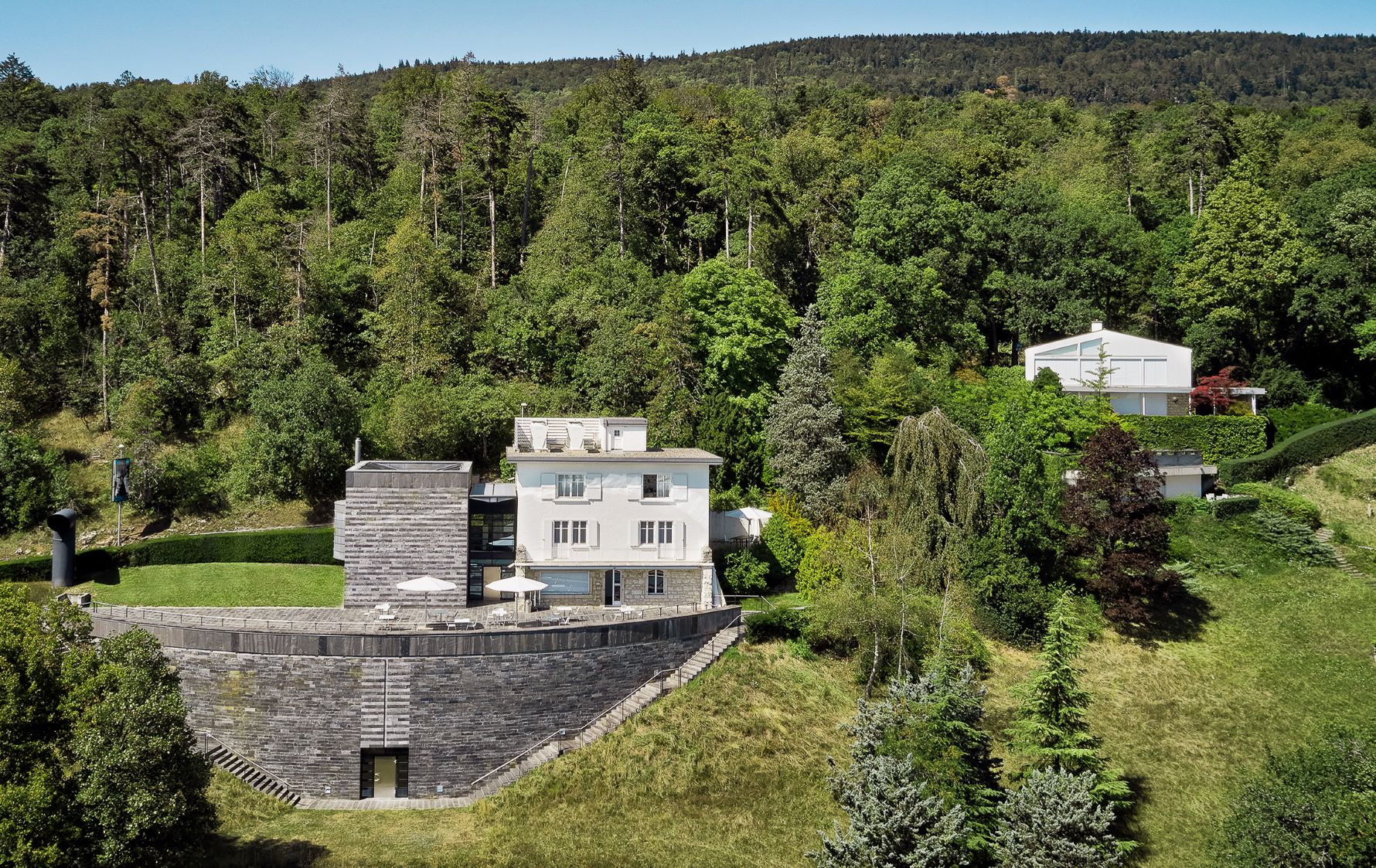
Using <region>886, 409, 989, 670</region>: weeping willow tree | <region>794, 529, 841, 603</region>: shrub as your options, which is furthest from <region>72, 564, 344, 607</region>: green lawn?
<region>886, 409, 989, 670</region>: weeping willow tree

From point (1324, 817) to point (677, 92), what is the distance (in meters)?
72.1

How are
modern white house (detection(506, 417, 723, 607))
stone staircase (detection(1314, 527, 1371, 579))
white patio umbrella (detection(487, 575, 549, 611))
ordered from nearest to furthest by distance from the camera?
1. white patio umbrella (detection(487, 575, 549, 611))
2. modern white house (detection(506, 417, 723, 607))
3. stone staircase (detection(1314, 527, 1371, 579))

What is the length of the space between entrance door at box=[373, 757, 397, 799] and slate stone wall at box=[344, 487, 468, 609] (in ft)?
22.2

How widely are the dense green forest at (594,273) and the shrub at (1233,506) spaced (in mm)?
6994

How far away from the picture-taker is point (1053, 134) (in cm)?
8844

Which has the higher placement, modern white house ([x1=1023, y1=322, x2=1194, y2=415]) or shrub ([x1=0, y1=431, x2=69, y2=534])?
modern white house ([x1=1023, y1=322, x2=1194, y2=415])

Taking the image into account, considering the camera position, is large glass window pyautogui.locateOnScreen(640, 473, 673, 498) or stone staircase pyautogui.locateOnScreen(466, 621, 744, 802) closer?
stone staircase pyautogui.locateOnScreen(466, 621, 744, 802)

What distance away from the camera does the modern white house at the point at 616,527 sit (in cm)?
3959

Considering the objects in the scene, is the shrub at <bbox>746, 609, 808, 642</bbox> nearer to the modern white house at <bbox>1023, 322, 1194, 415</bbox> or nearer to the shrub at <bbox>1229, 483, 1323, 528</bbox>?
the modern white house at <bbox>1023, 322, 1194, 415</bbox>

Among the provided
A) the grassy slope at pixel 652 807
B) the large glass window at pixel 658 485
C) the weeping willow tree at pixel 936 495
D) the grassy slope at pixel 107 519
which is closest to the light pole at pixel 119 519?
the grassy slope at pixel 107 519

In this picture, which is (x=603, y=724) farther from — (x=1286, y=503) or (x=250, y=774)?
(x=1286, y=503)

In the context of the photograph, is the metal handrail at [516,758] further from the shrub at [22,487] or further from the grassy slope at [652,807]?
the shrub at [22,487]

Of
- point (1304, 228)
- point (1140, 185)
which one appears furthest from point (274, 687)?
point (1140, 185)

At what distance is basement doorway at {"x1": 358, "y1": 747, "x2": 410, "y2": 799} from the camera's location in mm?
33094
